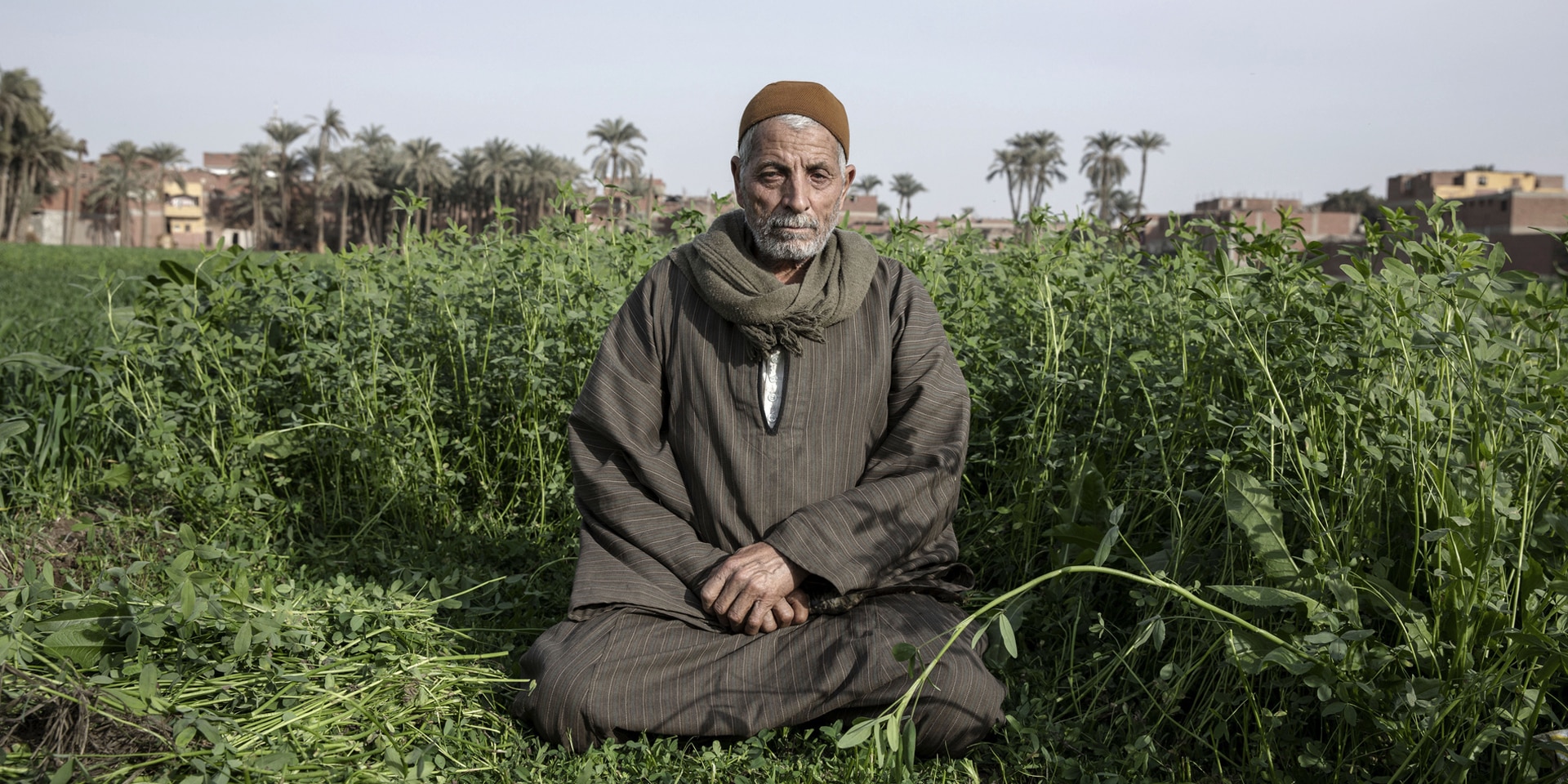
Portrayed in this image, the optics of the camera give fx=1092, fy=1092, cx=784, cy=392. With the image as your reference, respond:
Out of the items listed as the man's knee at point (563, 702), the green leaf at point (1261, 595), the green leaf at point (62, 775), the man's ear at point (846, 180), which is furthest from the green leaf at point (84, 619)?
the green leaf at point (1261, 595)

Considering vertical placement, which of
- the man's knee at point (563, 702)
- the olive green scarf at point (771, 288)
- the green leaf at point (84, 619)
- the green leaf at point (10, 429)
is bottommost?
the man's knee at point (563, 702)

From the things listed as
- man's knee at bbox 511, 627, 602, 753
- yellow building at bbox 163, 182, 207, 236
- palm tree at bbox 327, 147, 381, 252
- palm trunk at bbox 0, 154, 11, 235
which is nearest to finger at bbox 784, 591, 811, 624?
man's knee at bbox 511, 627, 602, 753

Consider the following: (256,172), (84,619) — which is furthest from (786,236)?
(256,172)

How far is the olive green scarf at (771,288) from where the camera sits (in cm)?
242

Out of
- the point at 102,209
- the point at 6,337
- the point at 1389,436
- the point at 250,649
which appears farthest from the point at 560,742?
the point at 102,209

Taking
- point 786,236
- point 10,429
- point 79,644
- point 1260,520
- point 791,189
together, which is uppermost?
point 791,189

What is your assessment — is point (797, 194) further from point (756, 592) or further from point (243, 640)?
point (243, 640)

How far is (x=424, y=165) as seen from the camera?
194ft

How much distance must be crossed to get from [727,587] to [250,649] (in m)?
0.99

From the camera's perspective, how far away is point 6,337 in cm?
548

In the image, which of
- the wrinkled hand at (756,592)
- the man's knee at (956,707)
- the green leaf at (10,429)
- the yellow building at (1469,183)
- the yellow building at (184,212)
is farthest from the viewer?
the yellow building at (184,212)

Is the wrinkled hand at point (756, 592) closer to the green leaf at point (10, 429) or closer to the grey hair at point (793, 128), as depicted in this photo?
the grey hair at point (793, 128)

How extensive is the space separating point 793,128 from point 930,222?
2.06m

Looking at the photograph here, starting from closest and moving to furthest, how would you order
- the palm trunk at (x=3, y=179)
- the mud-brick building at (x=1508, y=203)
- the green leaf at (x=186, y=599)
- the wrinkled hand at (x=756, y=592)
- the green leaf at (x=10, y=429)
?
the green leaf at (x=186, y=599)
the wrinkled hand at (x=756, y=592)
the green leaf at (x=10, y=429)
the mud-brick building at (x=1508, y=203)
the palm trunk at (x=3, y=179)
